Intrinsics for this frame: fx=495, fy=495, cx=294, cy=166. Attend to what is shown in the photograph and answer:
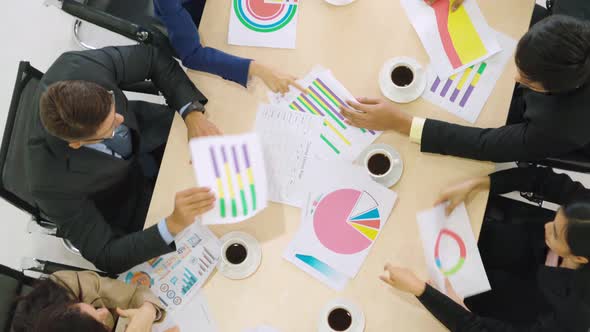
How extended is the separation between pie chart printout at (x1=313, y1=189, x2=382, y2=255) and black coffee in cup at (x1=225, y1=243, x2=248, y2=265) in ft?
0.65

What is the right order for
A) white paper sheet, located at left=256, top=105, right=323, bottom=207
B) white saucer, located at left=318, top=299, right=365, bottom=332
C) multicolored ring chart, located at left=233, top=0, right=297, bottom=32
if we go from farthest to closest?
multicolored ring chart, located at left=233, top=0, right=297, bottom=32 < white paper sheet, located at left=256, top=105, right=323, bottom=207 < white saucer, located at left=318, top=299, right=365, bottom=332

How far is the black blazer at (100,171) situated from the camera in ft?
4.21

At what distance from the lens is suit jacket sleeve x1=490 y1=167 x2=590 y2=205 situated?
4.27ft

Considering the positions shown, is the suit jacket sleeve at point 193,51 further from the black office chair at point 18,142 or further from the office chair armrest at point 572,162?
the office chair armrest at point 572,162

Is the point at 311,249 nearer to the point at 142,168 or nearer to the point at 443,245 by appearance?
the point at 443,245


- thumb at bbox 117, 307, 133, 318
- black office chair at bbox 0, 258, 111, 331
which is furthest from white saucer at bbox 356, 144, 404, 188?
black office chair at bbox 0, 258, 111, 331

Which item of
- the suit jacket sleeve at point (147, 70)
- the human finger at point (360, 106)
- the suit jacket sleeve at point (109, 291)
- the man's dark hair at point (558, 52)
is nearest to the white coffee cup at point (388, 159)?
the human finger at point (360, 106)

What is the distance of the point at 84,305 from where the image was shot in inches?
46.6

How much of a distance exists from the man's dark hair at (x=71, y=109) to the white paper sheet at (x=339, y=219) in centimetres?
56

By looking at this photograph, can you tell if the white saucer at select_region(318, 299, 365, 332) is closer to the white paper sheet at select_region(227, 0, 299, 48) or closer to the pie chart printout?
the pie chart printout

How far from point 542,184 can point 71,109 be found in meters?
1.23

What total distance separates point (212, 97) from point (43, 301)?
2.22ft

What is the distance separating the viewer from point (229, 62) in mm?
1367

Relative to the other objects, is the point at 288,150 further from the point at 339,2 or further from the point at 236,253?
the point at 339,2
